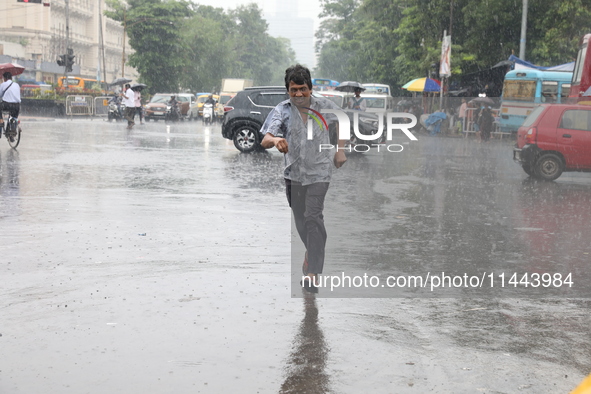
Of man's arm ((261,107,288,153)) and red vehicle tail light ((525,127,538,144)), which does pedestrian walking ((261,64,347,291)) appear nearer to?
man's arm ((261,107,288,153))

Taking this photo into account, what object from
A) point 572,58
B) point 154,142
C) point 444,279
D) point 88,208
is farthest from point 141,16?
point 444,279

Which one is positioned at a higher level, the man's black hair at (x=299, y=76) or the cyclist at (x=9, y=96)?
the man's black hair at (x=299, y=76)

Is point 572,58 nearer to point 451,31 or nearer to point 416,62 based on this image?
point 451,31

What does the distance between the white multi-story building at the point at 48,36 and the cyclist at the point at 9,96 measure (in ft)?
167

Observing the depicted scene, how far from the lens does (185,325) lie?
514 centimetres

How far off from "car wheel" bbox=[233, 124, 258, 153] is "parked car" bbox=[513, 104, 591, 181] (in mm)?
7467

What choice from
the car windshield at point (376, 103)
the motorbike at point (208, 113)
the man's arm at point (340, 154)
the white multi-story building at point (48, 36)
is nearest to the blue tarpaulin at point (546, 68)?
the car windshield at point (376, 103)

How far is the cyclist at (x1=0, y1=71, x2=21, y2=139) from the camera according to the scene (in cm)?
1855

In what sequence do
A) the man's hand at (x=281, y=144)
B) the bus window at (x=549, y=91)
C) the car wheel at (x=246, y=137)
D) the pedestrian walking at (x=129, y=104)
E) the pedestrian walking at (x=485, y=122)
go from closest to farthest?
the man's hand at (x=281, y=144) < the car wheel at (x=246, y=137) < the bus window at (x=549, y=91) < the pedestrian walking at (x=129, y=104) < the pedestrian walking at (x=485, y=122)

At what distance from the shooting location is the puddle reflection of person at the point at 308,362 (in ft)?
13.3

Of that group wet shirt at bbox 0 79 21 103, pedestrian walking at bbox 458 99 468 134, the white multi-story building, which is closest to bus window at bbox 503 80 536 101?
pedestrian walking at bbox 458 99 468 134

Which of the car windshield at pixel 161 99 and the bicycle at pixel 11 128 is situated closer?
the bicycle at pixel 11 128

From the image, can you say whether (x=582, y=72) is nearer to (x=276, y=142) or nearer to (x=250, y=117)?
(x=250, y=117)

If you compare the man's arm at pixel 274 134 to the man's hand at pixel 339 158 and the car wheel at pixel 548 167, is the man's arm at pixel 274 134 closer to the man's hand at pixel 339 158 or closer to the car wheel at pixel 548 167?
the man's hand at pixel 339 158
